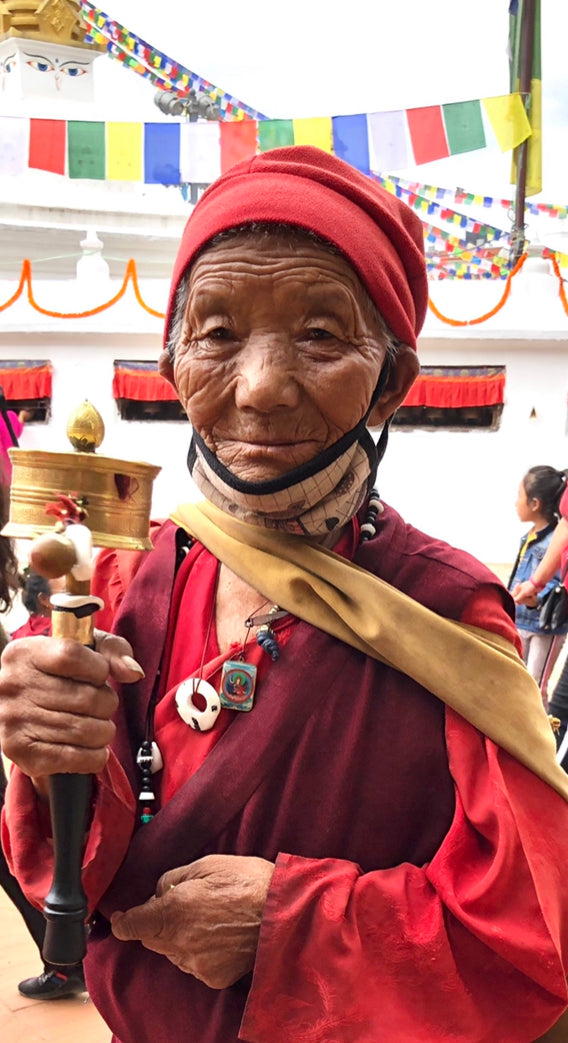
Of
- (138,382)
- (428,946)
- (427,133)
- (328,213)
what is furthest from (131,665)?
(138,382)

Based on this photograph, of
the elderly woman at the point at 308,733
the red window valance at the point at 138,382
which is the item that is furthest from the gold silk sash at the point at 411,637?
the red window valance at the point at 138,382

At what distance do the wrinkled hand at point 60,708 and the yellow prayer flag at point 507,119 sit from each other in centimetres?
1075

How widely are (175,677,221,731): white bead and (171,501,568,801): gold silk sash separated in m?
0.15

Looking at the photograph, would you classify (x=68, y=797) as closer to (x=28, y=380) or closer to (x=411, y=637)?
(x=411, y=637)

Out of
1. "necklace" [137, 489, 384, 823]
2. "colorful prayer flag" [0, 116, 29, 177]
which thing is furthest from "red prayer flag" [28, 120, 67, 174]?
"necklace" [137, 489, 384, 823]

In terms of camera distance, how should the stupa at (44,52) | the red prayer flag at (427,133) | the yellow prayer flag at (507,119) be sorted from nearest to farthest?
the yellow prayer flag at (507,119)
the red prayer flag at (427,133)
the stupa at (44,52)

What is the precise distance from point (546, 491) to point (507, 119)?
633 cm

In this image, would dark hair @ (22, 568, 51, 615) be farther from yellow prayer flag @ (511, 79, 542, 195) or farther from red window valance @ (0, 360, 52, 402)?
yellow prayer flag @ (511, 79, 542, 195)

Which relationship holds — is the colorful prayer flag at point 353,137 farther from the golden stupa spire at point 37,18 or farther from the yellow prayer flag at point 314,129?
the golden stupa spire at point 37,18

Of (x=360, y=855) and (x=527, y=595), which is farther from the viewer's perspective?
(x=527, y=595)

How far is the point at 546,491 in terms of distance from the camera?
5.93 m

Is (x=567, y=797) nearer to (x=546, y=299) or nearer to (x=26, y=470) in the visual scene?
(x=26, y=470)

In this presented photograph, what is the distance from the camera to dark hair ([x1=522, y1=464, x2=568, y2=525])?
5914 millimetres

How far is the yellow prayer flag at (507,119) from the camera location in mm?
10484
